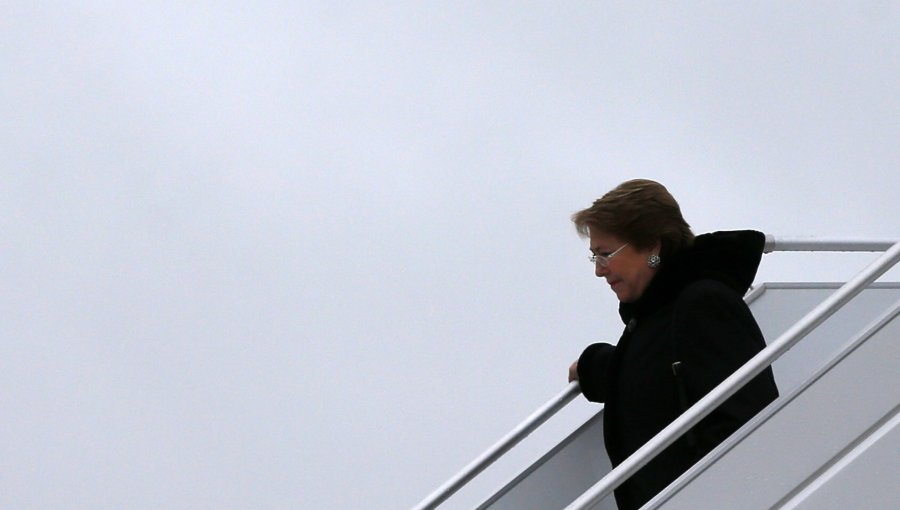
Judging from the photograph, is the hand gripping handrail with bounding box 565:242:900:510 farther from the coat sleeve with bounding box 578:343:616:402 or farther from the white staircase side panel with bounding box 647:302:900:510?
the coat sleeve with bounding box 578:343:616:402

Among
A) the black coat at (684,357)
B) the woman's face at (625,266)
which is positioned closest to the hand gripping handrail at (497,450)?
the black coat at (684,357)

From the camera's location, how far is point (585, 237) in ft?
6.56

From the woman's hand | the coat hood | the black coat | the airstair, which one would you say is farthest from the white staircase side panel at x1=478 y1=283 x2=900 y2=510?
the airstair

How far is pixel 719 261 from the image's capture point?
70.8 inches

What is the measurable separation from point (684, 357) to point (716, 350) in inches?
2.0

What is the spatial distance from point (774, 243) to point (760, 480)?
1.47ft

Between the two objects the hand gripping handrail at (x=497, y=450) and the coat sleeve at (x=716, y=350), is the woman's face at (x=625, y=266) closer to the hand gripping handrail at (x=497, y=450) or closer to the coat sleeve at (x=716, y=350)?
the coat sleeve at (x=716, y=350)

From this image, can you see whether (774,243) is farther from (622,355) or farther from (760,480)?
(760,480)

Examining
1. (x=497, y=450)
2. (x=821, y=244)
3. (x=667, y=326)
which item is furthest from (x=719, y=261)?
(x=497, y=450)

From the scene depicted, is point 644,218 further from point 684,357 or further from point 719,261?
point 684,357

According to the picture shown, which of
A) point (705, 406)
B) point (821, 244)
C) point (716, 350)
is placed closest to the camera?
point (705, 406)

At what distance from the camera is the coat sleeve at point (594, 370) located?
204 centimetres

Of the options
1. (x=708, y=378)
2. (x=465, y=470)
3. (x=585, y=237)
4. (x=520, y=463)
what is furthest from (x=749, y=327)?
(x=520, y=463)

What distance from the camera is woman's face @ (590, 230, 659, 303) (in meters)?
1.86
